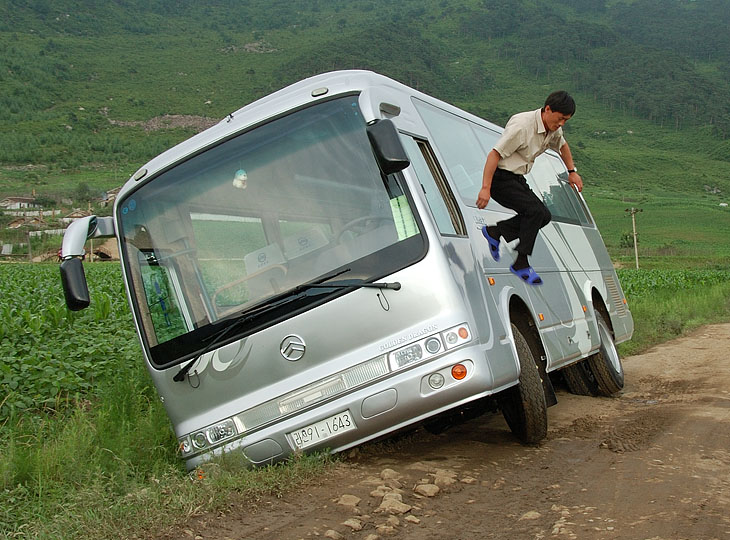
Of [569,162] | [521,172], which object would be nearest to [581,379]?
[569,162]

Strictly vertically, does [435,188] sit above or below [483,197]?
above

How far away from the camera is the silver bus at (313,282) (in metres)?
5.04

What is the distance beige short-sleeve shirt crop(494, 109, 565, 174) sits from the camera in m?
6.41

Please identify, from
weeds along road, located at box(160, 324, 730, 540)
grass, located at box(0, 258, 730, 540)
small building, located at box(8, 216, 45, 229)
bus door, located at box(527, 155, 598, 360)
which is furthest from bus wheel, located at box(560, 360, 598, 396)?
small building, located at box(8, 216, 45, 229)

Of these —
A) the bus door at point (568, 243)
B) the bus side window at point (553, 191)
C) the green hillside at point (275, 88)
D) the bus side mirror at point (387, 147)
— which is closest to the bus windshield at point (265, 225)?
the bus side mirror at point (387, 147)

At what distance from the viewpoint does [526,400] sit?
18.7 feet

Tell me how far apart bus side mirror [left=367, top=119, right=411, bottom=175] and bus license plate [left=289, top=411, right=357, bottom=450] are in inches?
59.7

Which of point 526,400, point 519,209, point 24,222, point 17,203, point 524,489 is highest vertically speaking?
point 17,203

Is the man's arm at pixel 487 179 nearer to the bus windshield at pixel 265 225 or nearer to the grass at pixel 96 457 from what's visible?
the bus windshield at pixel 265 225

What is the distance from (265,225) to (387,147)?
100cm

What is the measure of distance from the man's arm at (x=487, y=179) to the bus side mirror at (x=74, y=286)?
2838 mm

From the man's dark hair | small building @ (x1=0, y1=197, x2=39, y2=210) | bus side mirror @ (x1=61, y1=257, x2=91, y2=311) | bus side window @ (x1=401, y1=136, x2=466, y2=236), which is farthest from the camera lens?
small building @ (x1=0, y1=197, x2=39, y2=210)

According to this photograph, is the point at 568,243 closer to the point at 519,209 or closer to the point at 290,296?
the point at 519,209

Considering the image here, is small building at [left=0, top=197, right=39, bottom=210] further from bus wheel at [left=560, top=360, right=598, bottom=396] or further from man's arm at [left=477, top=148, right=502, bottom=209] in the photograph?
man's arm at [left=477, top=148, right=502, bottom=209]
